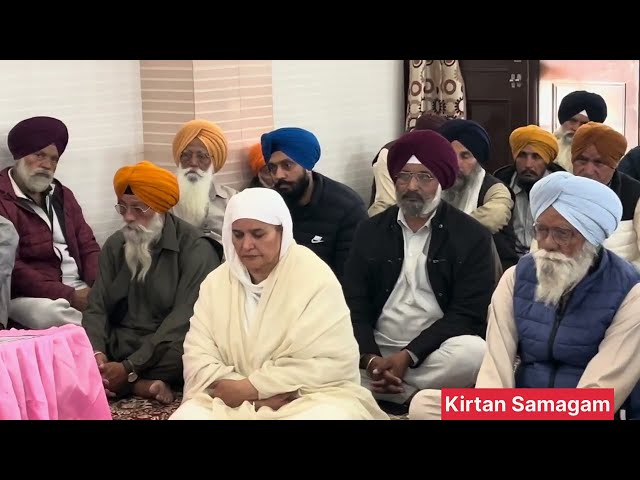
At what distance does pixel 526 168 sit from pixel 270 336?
9.69 feet

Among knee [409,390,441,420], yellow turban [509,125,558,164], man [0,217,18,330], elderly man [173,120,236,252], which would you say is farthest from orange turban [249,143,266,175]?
knee [409,390,441,420]

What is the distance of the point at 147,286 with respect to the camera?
5211mm

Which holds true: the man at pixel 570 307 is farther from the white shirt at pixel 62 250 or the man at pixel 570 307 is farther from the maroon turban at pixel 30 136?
the maroon turban at pixel 30 136

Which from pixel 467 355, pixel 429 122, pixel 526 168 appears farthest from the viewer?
pixel 429 122

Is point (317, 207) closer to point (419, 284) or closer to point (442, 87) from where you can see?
point (419, 284)

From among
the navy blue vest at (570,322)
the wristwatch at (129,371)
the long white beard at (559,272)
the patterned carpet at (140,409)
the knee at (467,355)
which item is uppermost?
the long white beard at (559,272)

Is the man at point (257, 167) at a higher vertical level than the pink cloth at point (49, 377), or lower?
higher

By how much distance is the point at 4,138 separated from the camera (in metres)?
6.03

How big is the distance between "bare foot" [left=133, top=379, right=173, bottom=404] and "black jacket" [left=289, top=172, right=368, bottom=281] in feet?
3.66

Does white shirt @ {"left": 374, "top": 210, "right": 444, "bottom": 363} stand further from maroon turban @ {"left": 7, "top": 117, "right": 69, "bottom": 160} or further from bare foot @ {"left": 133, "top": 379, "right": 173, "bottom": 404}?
maroon turban @ {"left": 7, "top": 117, "right": 69, "bottom": 160}

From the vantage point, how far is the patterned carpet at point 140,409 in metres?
4.96

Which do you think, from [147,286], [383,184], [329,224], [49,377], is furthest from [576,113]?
[49,377]

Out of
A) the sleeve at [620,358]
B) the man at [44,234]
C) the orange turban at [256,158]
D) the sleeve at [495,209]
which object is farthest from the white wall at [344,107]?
the sleeve at [620,358]

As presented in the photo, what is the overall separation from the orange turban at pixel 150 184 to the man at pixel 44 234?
0.78m
